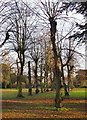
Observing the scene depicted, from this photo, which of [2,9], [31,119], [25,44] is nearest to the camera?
[31,119]

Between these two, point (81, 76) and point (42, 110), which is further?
point (81, 76)

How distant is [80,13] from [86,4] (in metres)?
1.75

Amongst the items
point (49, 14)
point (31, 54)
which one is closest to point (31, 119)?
point (49, 14)

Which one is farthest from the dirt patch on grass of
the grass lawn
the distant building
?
the distant building

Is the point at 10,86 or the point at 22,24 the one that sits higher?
the point at 22,24

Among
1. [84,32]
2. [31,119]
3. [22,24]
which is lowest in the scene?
[31,119]

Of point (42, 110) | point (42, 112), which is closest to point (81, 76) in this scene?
point (42, 110)

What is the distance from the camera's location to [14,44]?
39188mm

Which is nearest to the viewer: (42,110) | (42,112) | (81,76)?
(42,112)

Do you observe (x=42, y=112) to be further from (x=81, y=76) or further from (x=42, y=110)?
(x=81, y=76)

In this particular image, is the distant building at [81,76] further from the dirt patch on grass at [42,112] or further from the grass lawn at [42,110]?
the dirt patch on grass at [42,112]

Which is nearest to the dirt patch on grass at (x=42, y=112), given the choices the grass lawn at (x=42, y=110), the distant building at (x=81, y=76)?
the grass lawn at (x=42, y=110)

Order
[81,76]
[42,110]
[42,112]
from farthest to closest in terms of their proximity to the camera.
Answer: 1. [81,76]
2. [42,110]
3. [42,112]

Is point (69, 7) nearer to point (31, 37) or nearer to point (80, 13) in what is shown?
point (80, 13)
